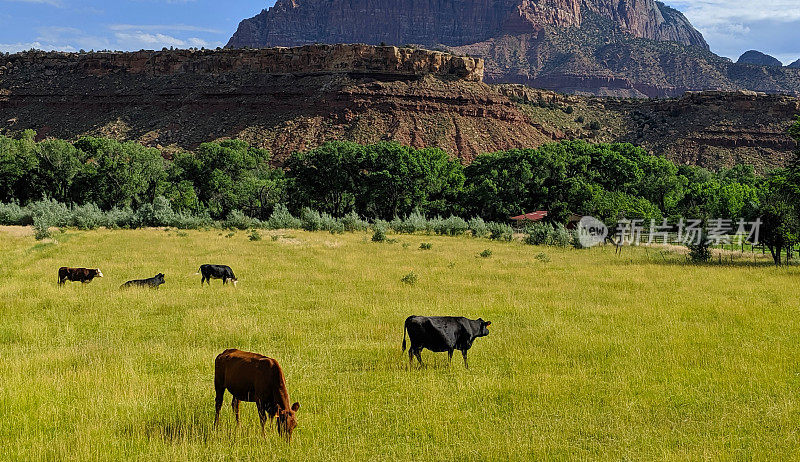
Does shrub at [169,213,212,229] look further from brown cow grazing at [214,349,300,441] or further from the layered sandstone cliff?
the layered sandstone cliff

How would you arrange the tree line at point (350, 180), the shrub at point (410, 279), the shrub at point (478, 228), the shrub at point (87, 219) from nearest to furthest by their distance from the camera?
1. the shrub at point (410, 279)
2. the shrub at point (87, 219)
3. the shrub at point (478, 228)
4. the tree line at point (350, 180)

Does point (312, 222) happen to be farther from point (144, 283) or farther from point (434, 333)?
point (434, 333)

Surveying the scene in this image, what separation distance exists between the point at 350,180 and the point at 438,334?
4990 centimetres

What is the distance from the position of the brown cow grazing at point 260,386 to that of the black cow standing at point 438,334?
Answer: 360 centimetres

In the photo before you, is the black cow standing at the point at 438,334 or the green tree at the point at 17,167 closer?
the black cow standing at the point at 438,334

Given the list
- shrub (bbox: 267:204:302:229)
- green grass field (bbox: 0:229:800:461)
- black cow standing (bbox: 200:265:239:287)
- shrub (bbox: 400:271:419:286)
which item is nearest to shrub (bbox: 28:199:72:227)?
shrub (bbox: 267:204:302:229)

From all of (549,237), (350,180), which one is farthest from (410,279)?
(350,180)

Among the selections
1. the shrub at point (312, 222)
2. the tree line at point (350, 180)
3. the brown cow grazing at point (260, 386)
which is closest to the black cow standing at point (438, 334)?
the brown cow grazing at point (260, 386)

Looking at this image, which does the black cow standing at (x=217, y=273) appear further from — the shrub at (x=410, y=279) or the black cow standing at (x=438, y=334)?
the black cow standing at (x=438, y=334)

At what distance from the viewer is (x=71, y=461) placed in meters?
6.06

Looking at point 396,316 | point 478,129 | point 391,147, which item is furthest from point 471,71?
point 396,316

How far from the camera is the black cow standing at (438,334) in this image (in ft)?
32.4

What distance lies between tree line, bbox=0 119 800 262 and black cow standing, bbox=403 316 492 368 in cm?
4117

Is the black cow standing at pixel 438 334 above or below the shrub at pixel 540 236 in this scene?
above
